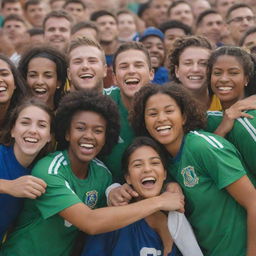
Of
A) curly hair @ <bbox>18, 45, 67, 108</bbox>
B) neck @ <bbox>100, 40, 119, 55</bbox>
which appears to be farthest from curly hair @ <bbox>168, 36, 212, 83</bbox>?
neck @ <bbox>100, 40, 119, 55</bbox>

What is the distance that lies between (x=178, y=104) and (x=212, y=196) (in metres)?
0.89

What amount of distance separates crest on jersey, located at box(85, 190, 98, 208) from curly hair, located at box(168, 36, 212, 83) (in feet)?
6.45

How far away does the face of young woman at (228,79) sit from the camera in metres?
5.03

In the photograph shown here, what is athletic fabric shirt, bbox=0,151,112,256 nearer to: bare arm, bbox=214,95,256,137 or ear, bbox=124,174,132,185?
ear, bbox=124,174,132,185

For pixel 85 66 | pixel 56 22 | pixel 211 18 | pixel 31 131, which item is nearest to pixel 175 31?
pixel 211 18

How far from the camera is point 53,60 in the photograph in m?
5.85

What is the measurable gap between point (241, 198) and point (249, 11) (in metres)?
5.57

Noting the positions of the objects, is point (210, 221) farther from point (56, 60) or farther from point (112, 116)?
point (56, 60)

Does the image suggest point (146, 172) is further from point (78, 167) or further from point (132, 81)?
point (132, 81)

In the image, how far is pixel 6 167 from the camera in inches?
181

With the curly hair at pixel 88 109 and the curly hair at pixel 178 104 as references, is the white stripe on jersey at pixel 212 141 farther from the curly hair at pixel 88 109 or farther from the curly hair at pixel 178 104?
the curly hair at pixel 88 109

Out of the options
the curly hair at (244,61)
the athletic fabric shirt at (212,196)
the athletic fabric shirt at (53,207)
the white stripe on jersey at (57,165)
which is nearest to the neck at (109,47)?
the curly hair at (244,61)

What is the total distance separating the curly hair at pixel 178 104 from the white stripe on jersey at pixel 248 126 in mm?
371

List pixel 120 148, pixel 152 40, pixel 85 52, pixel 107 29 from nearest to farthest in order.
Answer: pixel 120 148 → pixel 85 52 → pixel 152 40 → pixel 107 29
